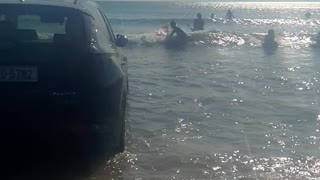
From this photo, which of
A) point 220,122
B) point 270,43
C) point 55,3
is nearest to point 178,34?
point 270,43

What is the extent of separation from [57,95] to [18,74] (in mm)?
372

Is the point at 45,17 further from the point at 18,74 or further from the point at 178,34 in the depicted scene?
the point at 178,34

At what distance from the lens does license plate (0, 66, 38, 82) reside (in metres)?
5.28

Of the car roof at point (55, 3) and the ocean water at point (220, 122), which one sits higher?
the car roof at point (55, 3)

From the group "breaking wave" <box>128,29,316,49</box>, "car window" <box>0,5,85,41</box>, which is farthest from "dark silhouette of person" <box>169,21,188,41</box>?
"car window" <box>0,5,85,41</box>

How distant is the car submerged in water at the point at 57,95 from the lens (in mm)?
5297

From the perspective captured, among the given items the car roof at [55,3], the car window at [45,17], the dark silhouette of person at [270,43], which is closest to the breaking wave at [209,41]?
the dark silhouette of person at [270,43]

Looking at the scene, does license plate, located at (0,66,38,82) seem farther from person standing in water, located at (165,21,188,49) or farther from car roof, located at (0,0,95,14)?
person standing in water, located at (165,21,188,49)

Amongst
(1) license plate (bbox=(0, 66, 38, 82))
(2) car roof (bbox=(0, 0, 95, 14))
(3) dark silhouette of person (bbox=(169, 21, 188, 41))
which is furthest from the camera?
(3) dark silhouette of person (bbox=(169, 21, 188, 41))

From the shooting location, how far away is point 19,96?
5.29m

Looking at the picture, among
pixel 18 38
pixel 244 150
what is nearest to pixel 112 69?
pixel 18 38

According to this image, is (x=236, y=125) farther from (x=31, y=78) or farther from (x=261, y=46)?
(x=261, y=46)

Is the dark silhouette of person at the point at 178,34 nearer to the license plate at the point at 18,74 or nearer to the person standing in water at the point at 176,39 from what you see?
the person standing in water at the point at 176,39

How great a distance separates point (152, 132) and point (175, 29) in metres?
15.9
